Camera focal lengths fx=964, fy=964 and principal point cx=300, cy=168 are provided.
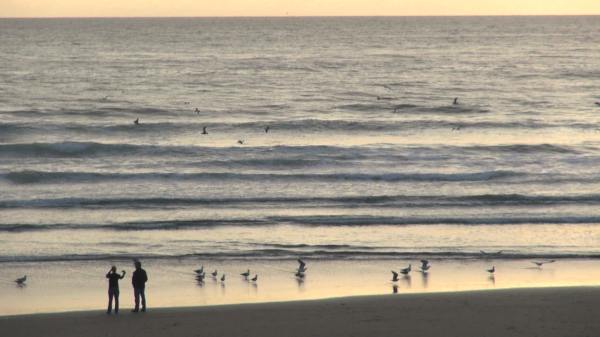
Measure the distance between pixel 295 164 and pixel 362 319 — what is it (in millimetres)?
20768

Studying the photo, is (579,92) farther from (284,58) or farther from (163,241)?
(163,241)

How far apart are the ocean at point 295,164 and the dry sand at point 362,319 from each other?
4832 millimetres

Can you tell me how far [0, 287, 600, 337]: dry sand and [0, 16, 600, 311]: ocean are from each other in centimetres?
483

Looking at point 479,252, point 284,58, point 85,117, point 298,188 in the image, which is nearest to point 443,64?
point 284,58

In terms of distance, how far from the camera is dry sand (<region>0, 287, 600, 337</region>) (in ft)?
47.8

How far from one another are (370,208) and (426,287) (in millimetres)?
9331

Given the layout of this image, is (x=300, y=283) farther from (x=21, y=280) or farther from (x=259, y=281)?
(x=21, y=280)

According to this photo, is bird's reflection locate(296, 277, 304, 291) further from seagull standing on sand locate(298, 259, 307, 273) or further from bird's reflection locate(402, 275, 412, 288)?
bird's reflection locate(402, 275, 412, 288)

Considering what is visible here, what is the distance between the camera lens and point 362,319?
50.3ft

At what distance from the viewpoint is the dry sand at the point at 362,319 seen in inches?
573

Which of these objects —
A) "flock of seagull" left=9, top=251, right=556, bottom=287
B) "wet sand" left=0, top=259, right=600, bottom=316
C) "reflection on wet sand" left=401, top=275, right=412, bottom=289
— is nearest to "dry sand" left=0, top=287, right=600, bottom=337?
"wet sand" left=0, top=259, right=600, bottom=316

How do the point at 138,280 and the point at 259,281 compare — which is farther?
the point at 259,281

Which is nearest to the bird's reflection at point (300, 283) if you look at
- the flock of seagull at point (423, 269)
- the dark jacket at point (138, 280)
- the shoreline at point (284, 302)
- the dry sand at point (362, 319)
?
the shoreline at point (284, 302)

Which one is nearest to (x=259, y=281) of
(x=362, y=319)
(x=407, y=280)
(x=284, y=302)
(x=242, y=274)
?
(x=242, y=274)
